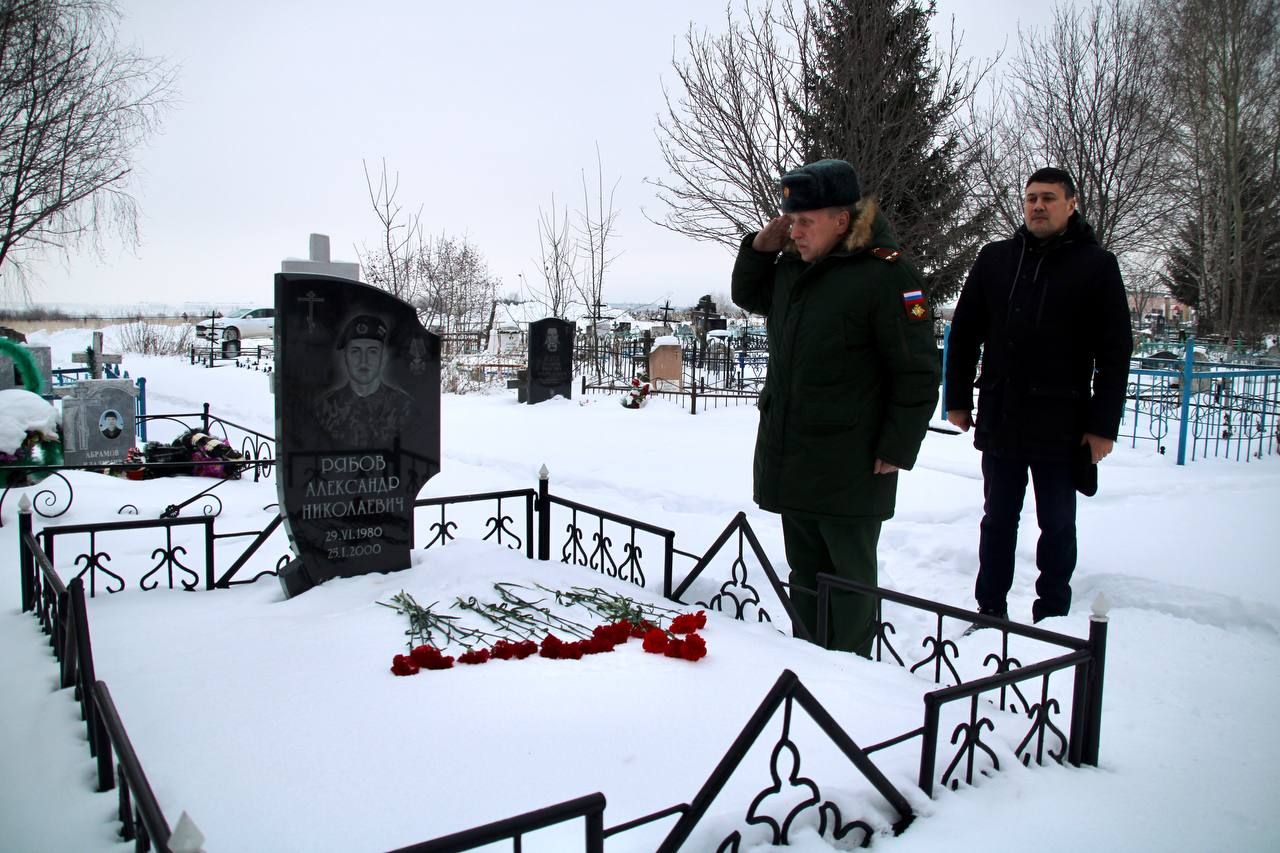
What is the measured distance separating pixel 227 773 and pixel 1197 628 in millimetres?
3575

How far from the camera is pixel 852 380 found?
2.89m

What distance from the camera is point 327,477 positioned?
13.1 ft

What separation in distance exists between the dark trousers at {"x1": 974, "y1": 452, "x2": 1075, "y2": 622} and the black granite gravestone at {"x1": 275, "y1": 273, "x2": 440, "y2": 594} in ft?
8.99

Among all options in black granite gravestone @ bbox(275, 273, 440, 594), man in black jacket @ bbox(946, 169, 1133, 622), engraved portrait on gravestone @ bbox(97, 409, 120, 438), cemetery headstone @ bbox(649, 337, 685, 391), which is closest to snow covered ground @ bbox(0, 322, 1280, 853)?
black granite gravestone @ bbox(275, 273, 440, 594)

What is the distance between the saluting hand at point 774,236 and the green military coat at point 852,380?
8.0 inches

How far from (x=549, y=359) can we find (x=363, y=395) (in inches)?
336

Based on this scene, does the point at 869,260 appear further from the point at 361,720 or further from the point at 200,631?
the point at 200,631

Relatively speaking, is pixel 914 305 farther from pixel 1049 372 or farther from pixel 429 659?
pixel 429 659

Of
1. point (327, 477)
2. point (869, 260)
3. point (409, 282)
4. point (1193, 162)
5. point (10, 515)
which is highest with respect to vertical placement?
point (1193, 162)

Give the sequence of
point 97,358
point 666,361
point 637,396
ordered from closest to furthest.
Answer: point 97,358
point 637,396
point 666,361

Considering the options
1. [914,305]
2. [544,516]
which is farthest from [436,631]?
[914,305]

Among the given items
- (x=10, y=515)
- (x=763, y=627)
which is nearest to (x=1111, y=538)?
(x=763, y=627)

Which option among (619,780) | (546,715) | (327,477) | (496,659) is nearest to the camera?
(619,780)

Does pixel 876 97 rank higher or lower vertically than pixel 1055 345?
higher
